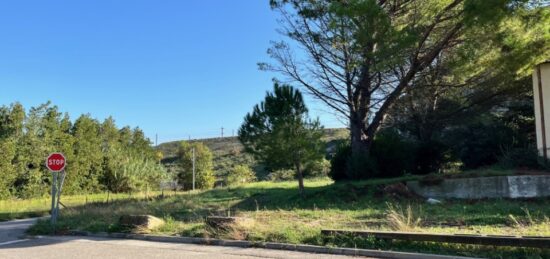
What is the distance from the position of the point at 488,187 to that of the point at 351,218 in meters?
6.24

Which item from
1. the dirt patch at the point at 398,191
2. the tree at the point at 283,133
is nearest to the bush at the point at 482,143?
the dirt patch at the point at 398,191

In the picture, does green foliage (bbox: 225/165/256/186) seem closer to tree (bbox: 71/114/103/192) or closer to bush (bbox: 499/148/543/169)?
tree (bbox: 71/114/103/192)

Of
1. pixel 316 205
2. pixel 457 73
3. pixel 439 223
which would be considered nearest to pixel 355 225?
pixel 439 223

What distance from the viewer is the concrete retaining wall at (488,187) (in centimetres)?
1644

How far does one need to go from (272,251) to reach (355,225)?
2882 mm

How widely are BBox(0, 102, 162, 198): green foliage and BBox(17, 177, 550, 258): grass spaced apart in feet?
57.6

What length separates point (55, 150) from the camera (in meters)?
36.4

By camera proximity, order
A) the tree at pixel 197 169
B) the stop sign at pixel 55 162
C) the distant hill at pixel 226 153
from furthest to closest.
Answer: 1. the distant hill at pixel 226 153
2. the tree at pixel 197 169
3. the stop sign at pixel 55 162

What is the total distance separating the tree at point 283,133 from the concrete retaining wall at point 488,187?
13.5 ft

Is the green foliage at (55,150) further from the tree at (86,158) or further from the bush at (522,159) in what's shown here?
the bush at (522,159)

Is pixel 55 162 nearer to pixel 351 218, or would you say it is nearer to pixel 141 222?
pixel 141 222

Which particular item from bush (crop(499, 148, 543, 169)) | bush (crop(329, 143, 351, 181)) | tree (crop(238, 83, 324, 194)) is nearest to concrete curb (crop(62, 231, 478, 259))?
tree (crop(238, 83, 324, 194))

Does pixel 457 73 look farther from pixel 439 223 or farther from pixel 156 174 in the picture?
pixel 156 174

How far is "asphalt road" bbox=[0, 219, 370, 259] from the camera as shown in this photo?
9953 millimetres
